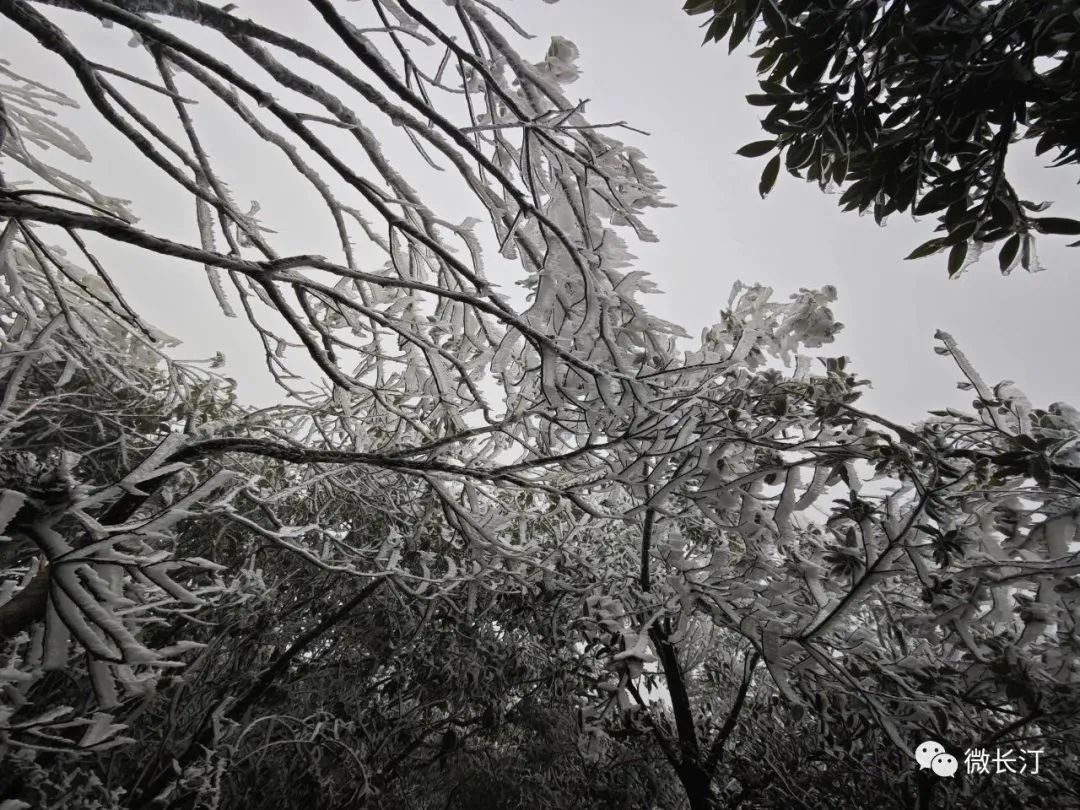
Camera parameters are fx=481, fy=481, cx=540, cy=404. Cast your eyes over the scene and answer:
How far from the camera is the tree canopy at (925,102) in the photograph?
139 cm

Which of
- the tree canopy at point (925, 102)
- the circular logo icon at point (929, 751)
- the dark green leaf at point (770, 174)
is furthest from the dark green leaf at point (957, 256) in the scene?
the circular logo icon at point (929, 751)

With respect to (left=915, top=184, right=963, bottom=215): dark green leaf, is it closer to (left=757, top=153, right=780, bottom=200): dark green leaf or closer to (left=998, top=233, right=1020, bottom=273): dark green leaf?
(left=998, top=233, right=1020, bottom=273): dark green leaf

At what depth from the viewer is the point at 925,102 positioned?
155 cm

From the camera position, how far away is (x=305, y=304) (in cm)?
163

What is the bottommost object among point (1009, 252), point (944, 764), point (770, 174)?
point (944, 764)

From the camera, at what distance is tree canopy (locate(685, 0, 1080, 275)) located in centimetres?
139

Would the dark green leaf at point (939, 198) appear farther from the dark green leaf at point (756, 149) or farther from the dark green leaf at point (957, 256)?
the dark green leaf at point (756, 149)

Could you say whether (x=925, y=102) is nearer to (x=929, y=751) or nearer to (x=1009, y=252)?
(x=1009, y=252)

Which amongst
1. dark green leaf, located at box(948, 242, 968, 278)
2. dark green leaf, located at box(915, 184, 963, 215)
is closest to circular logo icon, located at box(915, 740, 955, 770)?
dark green leaf, located at box(948, 242, 968, 278)

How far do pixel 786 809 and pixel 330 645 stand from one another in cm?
354

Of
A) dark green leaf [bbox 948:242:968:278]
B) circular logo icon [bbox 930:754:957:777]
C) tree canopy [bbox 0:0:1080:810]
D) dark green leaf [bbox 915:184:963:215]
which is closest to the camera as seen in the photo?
tree canopy [bbox 0:0:1080:810]

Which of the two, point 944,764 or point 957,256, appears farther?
point 944,764

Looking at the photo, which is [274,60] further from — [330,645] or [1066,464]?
[330,645]

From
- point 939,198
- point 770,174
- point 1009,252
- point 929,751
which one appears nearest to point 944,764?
point 929,751
